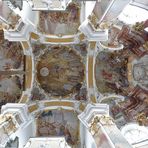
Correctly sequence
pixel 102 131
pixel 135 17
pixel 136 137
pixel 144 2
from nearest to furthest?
pixel 102 131, pixel 144 2, pixel 136 137, pixel 135 17

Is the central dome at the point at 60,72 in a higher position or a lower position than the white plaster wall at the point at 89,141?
higher

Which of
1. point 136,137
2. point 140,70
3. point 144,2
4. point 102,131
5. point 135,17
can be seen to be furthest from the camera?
point 140,70

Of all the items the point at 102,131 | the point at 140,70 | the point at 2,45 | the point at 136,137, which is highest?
the point at 2,45

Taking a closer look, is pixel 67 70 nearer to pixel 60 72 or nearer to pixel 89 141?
pixel 60 72

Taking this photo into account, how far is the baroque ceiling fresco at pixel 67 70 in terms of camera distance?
51.6ft

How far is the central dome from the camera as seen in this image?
1658 cm

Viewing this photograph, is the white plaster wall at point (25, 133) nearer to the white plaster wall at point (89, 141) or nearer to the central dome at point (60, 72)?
the central dome at point (60, 72)

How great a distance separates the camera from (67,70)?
54.4ft

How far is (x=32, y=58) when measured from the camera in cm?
1631

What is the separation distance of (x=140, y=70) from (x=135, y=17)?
85.1 inches

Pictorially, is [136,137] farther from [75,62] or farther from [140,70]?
[75,62]

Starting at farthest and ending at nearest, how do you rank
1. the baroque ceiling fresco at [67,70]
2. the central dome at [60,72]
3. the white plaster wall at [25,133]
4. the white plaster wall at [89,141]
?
1. the central dome at [60,72]
2. the baroque ceiling fresco at [67,70]
3. the white plaster wall at [25,133]
4. the white plaster wall at [89,141]

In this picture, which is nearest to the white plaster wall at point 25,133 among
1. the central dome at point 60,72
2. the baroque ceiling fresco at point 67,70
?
the baroque ceiling fresco at point 67,70

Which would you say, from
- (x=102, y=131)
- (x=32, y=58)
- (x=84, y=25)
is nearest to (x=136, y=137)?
(x=102, y=131)
